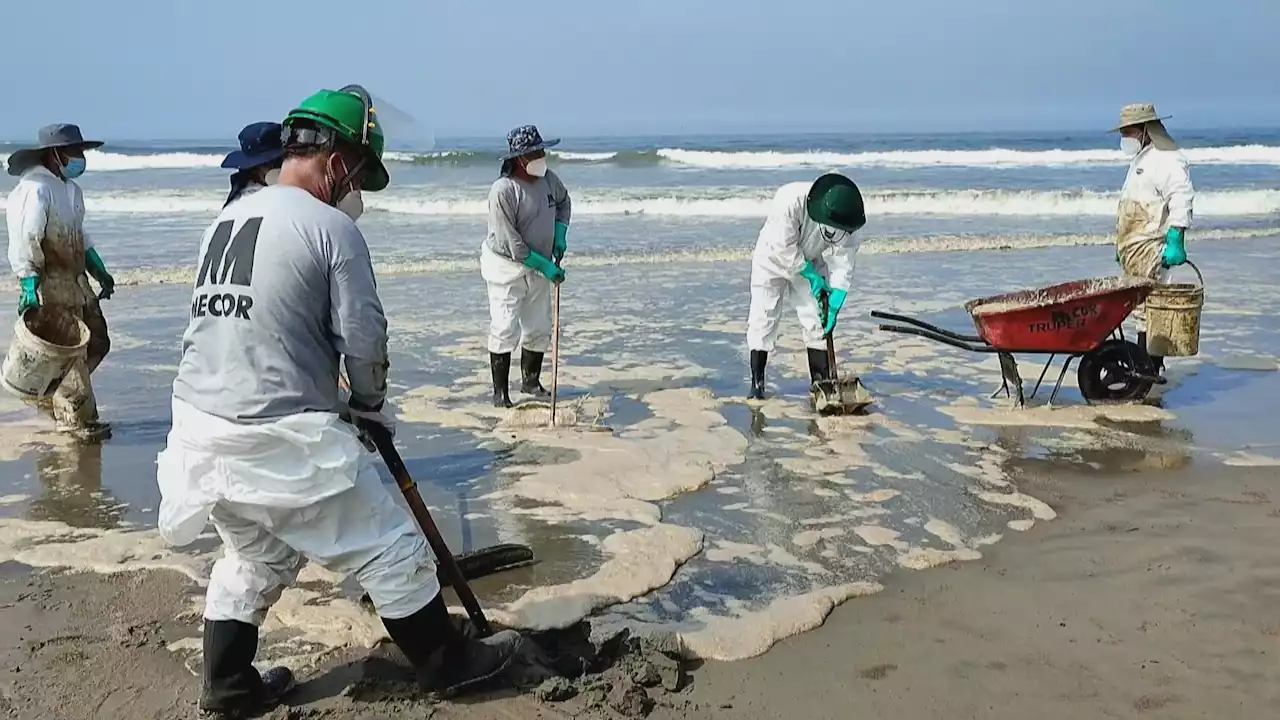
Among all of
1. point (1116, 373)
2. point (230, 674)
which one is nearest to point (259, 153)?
point (230, 674)

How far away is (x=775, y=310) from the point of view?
7191mm

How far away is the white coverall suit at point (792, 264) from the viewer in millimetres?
6891

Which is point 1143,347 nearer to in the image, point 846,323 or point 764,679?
point 846,323

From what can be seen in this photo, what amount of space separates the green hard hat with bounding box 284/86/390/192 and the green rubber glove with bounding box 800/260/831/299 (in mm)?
4289

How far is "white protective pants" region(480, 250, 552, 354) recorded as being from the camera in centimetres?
709

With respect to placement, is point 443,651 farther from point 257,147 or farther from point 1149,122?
point 1149,122

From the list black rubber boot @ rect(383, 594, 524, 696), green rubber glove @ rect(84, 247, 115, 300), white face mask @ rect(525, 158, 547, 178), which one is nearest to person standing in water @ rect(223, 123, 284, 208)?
black rubber boot @ rect(383, 594, 524, 696)

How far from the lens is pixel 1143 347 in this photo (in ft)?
24.4

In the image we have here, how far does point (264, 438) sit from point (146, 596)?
1702 millimetres

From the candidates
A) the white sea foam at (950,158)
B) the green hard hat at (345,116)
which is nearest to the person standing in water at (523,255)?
the green hard hat at (345,116)

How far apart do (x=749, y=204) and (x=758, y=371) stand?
15289 millimetres

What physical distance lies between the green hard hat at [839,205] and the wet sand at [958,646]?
2.47 m

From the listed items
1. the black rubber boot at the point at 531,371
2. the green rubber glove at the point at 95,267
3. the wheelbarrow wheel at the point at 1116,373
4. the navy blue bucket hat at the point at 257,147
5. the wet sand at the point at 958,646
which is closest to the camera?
the wet sand at the point at 958,646

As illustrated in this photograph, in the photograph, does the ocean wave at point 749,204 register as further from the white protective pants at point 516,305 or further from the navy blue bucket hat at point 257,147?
the navy blue bucket hat at point 257,147
